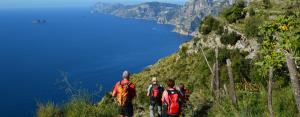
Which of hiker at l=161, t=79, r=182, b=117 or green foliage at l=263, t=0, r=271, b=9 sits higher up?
green foliage at l=263, t=0, r=271, b=9

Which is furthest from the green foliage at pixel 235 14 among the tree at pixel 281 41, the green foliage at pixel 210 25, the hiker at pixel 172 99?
the hiker at pixel 172 99

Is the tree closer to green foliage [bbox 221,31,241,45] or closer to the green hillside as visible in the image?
the green hillside

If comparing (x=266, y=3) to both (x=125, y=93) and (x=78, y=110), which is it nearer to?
(x=78, y=110)

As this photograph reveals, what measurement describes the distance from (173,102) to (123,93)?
1370 millimetres

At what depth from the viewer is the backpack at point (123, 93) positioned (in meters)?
11.6

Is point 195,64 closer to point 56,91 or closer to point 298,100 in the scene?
point 298,100

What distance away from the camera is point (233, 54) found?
31422mm

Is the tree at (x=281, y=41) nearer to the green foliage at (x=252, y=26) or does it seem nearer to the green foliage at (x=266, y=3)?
the green foliage at (x=252, y=26)

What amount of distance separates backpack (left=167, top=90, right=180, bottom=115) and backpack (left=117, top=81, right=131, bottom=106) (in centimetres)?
115

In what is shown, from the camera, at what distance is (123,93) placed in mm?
11672

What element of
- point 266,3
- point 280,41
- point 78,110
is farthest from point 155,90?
point 266,3

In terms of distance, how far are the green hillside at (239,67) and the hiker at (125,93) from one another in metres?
1.30

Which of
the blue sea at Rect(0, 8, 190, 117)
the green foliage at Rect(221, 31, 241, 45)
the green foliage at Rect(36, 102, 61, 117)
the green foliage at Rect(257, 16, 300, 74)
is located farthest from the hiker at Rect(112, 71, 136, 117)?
the blue sea at Rect(0, 8, 190, 117)

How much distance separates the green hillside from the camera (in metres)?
11.0
